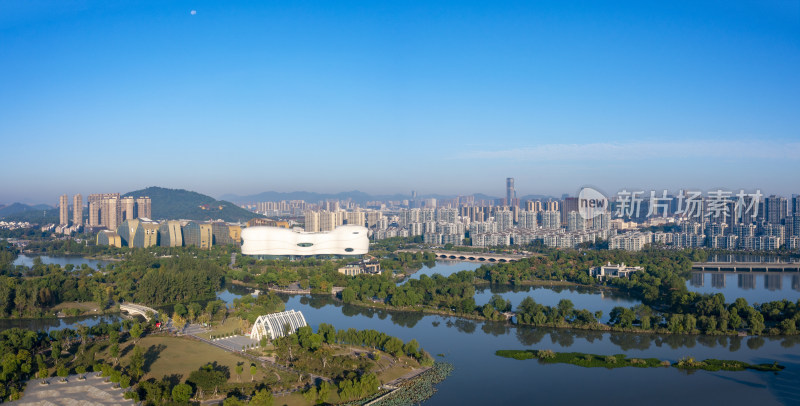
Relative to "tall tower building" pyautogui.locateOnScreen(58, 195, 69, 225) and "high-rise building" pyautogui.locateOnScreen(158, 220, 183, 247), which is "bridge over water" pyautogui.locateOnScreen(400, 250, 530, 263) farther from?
"tall tower building" pyautogui.locateOnScreen(58, 195, 69, 225)

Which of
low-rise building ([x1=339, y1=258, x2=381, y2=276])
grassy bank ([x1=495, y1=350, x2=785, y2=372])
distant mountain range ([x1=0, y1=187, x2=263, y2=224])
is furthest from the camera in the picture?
distant mountain range ([x1=0, y1=187, x2=263, y2=224])

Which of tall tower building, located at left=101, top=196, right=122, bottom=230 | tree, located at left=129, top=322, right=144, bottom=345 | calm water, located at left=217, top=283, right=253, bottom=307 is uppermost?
tall tower building, located at left=101, top=196, right=122, bottom=230

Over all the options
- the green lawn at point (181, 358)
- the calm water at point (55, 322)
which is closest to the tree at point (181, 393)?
the green lawn at point (181, 358)

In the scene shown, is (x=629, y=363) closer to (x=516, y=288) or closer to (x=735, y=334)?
(x=735, y=334)

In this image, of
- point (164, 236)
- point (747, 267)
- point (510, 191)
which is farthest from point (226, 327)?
point (510, 191)

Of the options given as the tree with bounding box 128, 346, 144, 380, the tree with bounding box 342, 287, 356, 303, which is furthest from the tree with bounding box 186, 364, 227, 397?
the tree with bounding box 342, 287, 356, 303

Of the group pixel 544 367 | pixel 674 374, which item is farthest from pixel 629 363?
pixel 544 367
